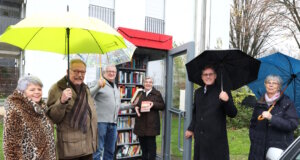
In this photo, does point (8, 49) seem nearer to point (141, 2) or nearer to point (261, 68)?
point (141, 2)

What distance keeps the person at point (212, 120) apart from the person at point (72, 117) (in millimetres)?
1238

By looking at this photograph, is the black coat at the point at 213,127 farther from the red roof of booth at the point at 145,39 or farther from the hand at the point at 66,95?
the red roof of booth at the point at 145,39

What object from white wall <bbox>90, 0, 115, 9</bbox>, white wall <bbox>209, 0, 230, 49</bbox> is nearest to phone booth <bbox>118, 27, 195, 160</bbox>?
white wall <bbox>90, 0, 115, 9</bbox>

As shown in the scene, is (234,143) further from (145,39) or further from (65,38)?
(65,38)

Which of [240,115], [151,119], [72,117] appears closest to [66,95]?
[72,117]

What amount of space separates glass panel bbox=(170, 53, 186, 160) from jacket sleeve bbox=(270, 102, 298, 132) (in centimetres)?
156

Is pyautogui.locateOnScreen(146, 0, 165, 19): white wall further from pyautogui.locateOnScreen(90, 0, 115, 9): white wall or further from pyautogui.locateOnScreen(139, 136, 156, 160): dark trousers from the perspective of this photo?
pyautogui.locateOnScreen(139, 136, 156, 160): dark trousers

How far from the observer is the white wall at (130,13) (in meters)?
11.8

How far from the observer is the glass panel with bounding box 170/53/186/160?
13.4ft

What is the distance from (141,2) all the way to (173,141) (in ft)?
29.8

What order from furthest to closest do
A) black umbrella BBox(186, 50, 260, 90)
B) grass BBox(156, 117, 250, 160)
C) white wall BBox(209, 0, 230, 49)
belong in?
1. white wall BBox(209, 0, 230, 49)
2. grass BBox(156, 117, 250, 160)
3. black umbrella BBox(186, 50, 260, 90)

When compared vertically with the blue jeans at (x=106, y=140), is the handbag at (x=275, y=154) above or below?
above

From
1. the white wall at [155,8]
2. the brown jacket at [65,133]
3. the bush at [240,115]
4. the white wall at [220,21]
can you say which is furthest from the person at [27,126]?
the white wall at [220,21]

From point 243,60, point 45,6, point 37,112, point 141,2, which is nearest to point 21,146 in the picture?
point 37,112
